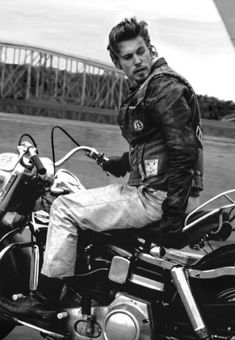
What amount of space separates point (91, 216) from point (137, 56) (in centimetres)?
76

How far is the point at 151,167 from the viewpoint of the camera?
189 inches

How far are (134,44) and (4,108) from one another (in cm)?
648

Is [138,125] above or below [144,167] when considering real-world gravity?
above

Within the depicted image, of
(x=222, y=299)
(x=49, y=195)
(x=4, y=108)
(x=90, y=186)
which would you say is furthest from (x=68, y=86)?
(x=222, y=299)

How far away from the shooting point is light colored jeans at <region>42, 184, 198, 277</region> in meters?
4.83

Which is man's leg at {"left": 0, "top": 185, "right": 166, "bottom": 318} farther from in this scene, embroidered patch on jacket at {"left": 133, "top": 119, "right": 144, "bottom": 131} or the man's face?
the man's face

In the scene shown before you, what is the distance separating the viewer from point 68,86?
36.5 ft

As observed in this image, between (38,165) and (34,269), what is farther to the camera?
(34,269)

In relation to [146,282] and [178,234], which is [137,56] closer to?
[178,234]

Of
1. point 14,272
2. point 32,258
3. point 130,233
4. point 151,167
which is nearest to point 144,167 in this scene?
point 151,167

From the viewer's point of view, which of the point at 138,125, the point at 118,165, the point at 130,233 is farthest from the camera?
the point at 118,165

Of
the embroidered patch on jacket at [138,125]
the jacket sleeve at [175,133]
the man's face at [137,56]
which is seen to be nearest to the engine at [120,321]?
the jacket sleeve at [175,133]

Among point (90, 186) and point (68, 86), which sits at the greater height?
point (68, 86)

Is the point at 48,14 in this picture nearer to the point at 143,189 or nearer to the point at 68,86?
the point at 68,86
